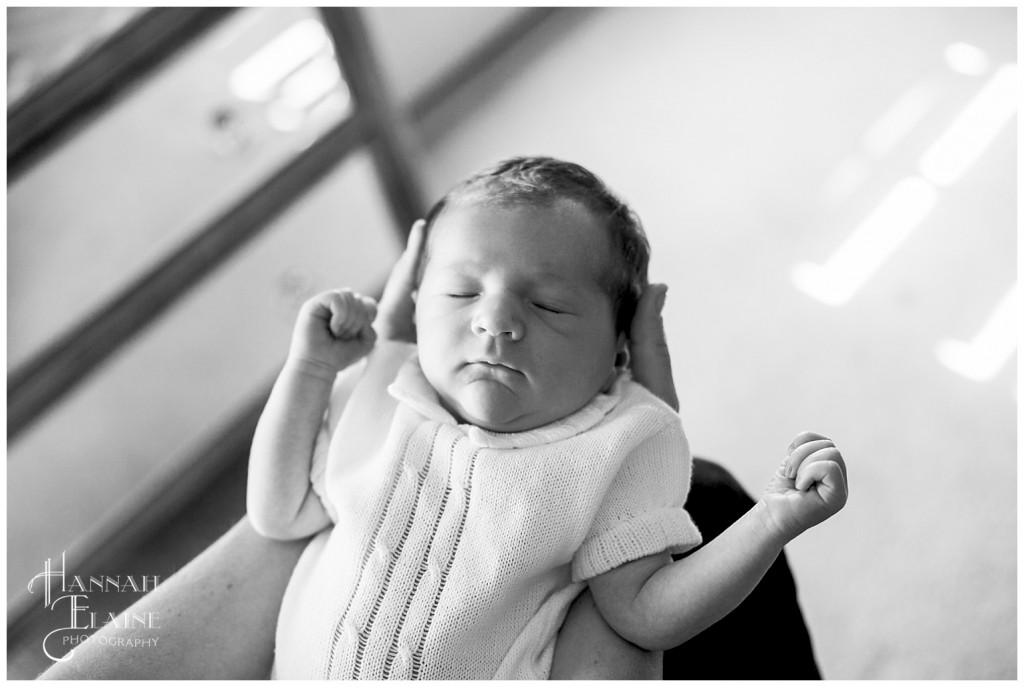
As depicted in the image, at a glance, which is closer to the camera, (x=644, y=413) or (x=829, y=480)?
(x=829, y=480)

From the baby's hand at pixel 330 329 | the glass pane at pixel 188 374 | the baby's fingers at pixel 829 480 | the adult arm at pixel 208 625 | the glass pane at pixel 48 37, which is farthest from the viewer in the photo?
the glass pane at pixel 188 374

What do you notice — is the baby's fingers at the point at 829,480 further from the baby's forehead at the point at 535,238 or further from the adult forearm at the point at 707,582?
the baby's forehead at the point at 535,238

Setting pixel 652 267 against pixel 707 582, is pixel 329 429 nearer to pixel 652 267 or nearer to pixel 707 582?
pixel 707 582

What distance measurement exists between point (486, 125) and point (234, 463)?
52.5 inches

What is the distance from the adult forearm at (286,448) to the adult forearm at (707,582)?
15.7 inches

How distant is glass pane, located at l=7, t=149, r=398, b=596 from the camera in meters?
1.79

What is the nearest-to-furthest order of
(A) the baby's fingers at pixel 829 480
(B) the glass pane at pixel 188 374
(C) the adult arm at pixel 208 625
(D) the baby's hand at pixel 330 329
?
(A) the baby's fingers at pixel 829 480 < (C) the adult arm at pixel 208 625 < (D) the baby's hand at pixel 330 329 < (B) the glass pane at pixel 188 374

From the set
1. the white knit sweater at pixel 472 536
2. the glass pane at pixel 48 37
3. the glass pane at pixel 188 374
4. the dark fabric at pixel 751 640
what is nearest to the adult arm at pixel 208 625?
the white knit sweater at pixel 472 536

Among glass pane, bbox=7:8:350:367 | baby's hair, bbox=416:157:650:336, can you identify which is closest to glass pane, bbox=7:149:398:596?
glass pane, bbox=7:8:350:367

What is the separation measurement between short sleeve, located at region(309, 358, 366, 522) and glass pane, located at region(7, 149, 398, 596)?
0.92 m

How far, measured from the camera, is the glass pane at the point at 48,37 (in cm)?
163

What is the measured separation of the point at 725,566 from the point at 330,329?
51 cm

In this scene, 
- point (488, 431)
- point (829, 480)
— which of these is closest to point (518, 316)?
point (488, 431)

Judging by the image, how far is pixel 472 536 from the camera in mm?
934
